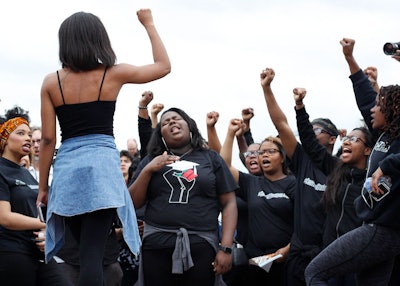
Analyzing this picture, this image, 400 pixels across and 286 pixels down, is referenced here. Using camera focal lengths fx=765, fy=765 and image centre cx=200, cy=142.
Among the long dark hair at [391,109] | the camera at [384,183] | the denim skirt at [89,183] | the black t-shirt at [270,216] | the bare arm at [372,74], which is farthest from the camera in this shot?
the black t-shirt at [270,216]

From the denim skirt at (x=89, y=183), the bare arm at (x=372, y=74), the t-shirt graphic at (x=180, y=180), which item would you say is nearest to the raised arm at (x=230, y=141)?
the t-shirt graphic at (x=180, y=180)

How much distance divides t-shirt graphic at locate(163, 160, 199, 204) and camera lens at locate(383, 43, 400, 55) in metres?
1.90

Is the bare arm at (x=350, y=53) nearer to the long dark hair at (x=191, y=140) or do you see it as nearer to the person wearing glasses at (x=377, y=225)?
the person wearing glasses at (x=377, y=225)

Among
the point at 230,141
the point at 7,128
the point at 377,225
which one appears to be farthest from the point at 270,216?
the point at 7,128

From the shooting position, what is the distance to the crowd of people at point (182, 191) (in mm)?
4918

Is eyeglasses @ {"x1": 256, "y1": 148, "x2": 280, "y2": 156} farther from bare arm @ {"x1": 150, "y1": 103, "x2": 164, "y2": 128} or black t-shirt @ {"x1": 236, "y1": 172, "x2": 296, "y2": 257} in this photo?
bare arm @ {"x1": 150, "y1": 103, "x2": 164, "y2": 128}

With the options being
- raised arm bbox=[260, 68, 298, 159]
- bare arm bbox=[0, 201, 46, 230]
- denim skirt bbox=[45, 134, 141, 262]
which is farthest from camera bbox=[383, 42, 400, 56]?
bare arm bbox=[0, 201, 46, 230]

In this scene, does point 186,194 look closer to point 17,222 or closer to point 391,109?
point 17,222

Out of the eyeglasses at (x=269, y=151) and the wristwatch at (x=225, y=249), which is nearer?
the wristwatch at (x=225, y=249)

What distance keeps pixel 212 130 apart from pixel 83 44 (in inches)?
132

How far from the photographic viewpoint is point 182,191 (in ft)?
21.7

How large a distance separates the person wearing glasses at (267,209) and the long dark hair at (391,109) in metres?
1.85

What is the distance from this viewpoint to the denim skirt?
15.8ft

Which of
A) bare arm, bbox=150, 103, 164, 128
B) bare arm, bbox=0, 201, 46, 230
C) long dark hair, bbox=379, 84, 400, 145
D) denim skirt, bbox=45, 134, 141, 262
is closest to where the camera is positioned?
denim skirt, bbox=45, 134, 141, 262
